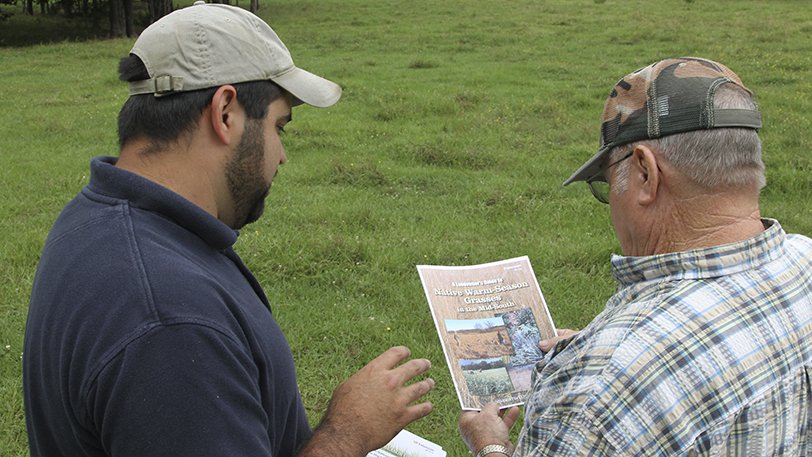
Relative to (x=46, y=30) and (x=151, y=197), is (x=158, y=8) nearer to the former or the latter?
(x=46, y=30)

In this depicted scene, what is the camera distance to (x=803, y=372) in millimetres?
1523

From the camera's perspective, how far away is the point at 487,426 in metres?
2.21

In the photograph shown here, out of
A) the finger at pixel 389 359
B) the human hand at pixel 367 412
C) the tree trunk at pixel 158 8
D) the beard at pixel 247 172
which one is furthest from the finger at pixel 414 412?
the tree trunk at pixel 158 8

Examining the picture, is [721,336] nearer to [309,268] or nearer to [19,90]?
[309,268]

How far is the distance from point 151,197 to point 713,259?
44.4 inches

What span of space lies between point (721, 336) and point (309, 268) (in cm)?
371

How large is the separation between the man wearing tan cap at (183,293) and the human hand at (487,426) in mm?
317

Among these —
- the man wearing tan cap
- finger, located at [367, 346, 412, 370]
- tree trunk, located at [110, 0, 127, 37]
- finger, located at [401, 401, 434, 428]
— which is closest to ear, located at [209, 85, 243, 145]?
the man wearing tan cap

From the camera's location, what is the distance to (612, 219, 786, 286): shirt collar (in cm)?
157

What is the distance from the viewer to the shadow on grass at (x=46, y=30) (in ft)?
71.6

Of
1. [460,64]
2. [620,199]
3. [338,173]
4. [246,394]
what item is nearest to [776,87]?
[460,64]

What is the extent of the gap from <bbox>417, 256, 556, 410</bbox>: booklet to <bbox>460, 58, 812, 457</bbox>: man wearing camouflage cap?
0.61 meters

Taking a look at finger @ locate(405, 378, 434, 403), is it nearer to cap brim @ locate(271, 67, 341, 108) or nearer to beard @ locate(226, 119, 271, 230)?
beard @ locate(226, 119, 271, 230)

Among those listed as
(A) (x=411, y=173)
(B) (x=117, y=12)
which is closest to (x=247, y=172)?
(A) (x=411, y=173)
